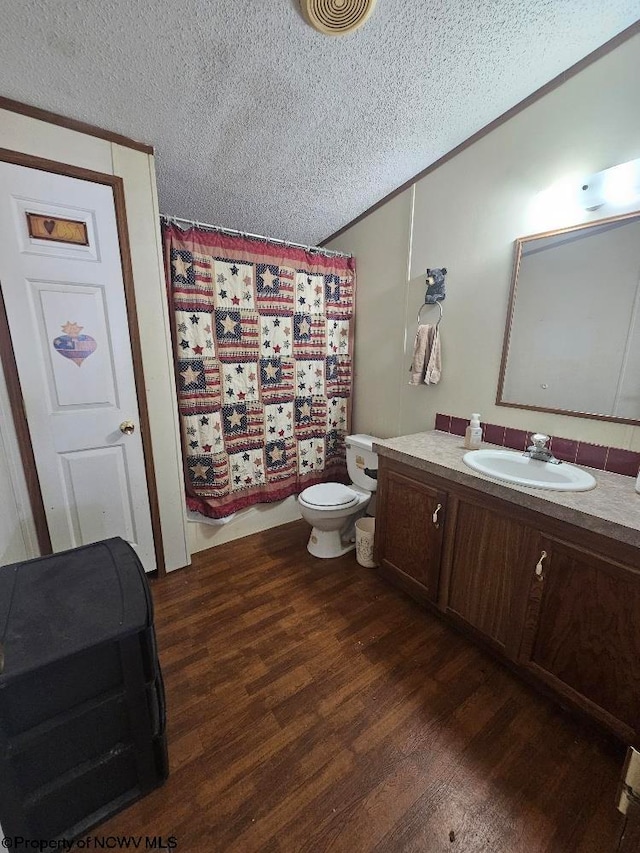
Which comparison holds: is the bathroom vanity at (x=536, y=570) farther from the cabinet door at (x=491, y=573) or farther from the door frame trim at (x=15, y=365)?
the door frame trim at (x=15, y=365)

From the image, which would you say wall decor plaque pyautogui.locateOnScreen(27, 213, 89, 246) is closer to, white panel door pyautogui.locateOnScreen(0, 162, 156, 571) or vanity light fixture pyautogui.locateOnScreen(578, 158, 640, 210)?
white panel door pyautogui.locateOnScreen(0, 162, 156, 571)

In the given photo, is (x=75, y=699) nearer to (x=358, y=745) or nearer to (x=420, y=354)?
(x=358, y=745)

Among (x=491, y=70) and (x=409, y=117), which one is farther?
(x=409, y=117)

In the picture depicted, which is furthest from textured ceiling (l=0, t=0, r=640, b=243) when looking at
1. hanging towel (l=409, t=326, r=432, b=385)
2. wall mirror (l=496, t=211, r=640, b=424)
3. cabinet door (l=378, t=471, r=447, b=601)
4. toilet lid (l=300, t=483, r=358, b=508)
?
toilet lid (l=300, t=483, r=358, b=508)

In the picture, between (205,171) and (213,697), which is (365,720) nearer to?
(213,697)

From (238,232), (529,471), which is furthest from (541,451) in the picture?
(238,232)

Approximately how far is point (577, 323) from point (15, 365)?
8.03 feet

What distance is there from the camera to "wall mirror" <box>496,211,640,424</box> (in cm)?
132

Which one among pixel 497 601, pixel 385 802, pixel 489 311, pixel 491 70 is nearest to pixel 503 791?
pixel 385 802

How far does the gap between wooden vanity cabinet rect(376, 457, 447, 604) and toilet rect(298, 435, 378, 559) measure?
266 millimetres

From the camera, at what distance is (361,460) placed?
228 cm

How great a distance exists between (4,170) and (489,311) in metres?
2.22

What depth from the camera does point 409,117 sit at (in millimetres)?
1542

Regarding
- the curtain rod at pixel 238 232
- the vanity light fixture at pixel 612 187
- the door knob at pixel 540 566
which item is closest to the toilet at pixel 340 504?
the door knob at pixel 540 566
